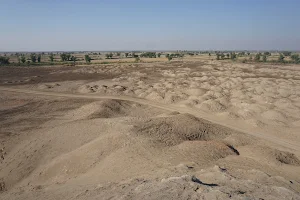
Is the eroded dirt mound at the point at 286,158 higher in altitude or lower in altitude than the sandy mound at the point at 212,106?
lower

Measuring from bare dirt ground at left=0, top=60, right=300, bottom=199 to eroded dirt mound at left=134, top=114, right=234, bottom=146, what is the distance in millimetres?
71

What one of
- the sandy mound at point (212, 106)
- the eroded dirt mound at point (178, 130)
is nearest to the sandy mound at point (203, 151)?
the eroded dirt mound at point (178, 130)

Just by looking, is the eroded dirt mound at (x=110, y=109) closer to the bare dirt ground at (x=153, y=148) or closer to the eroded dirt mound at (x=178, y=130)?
the bare dirt ground at (x=153, y=148)

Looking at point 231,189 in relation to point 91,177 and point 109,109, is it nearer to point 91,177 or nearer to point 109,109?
point 91,177

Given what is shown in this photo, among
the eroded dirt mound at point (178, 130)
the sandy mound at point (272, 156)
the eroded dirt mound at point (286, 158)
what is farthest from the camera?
the eroded dirt mound at point (178, 130)

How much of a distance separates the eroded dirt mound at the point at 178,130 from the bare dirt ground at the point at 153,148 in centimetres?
7

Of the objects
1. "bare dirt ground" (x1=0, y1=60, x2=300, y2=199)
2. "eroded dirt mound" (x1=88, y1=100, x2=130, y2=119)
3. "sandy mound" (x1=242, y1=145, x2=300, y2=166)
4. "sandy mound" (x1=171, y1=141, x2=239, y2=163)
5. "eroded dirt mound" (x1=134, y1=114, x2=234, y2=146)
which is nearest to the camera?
"bare dirt ground" (x1=0, y1=60, x2=300, y2=199)

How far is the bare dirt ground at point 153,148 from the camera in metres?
10.7

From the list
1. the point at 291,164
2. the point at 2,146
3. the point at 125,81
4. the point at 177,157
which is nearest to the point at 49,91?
the point at 125,81

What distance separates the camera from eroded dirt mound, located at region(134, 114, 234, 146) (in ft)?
55.0

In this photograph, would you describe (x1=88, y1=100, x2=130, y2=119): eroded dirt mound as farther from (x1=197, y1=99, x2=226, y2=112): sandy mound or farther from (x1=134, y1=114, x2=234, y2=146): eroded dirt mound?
(x1=197, y1=99, x2=226, y2=112): sandy mound

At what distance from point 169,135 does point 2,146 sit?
36.9 feet

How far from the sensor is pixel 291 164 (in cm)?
1453

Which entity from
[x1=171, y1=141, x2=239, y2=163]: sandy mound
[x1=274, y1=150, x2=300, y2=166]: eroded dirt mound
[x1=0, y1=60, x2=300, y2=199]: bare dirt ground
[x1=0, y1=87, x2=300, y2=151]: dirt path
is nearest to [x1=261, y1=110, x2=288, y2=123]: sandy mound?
[x1=0, y1=60, x2=300, y2=199]: bare dirt ground
